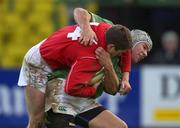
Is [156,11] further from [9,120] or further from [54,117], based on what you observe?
[54,117]

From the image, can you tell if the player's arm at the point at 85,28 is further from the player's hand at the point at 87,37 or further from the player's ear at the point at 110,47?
the player's ear at the point at 110,47

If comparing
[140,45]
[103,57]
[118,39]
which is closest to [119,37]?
[118,39]

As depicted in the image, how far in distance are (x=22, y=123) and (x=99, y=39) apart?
621 cm

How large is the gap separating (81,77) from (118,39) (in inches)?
19.5

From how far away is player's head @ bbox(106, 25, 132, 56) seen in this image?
900 centimetres

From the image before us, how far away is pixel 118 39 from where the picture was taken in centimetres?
900

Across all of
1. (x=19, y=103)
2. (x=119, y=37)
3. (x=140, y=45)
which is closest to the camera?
(x=119, y=37)

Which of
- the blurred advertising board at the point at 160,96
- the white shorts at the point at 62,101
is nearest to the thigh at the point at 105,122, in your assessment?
the white shorts at the point at 62,101

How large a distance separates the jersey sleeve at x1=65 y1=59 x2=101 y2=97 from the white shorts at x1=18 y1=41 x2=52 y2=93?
459mm

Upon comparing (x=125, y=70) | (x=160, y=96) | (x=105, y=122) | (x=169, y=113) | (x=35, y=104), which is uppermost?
(x=125, y=70)

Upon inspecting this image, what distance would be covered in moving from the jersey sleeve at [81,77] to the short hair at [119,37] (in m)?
0.26

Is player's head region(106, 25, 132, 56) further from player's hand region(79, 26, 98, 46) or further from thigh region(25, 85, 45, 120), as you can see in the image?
thigh region(25, 85, 45, 120)

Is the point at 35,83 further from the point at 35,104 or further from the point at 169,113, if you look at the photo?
the point at 169,113

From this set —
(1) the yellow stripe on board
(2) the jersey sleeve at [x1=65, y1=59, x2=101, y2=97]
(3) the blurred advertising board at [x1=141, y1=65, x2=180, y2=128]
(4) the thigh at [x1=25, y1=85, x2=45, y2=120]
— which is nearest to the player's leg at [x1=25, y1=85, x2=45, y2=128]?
(4) the thigh at [x1=25, y1=85, x2=45, y2=120]
